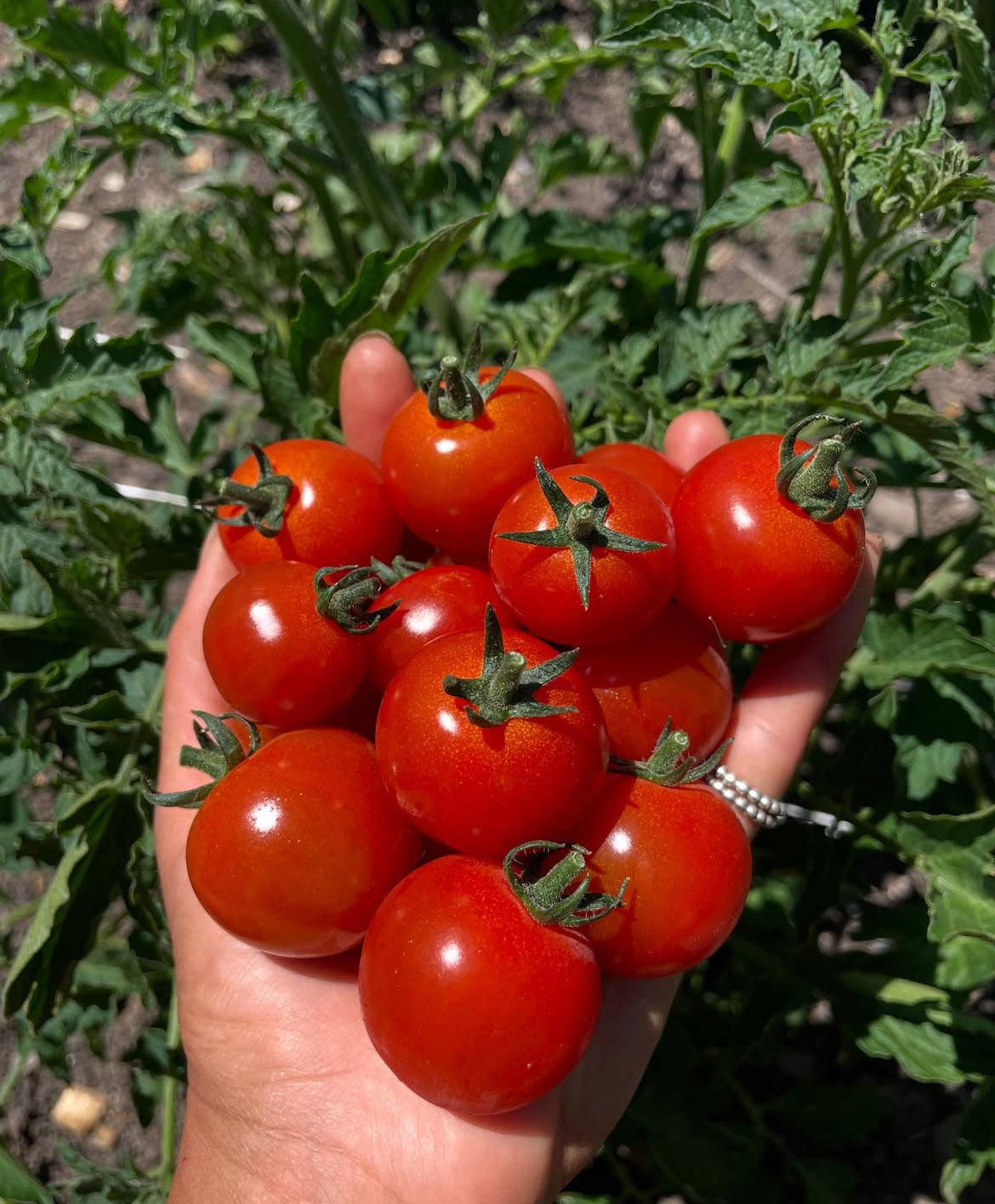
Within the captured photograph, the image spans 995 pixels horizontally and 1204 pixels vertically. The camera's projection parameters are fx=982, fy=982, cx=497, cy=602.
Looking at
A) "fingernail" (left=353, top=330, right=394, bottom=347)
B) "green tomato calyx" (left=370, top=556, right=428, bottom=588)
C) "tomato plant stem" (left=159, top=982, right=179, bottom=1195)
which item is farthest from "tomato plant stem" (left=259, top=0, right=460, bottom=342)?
"tomato plant stem" (left=159, top=982, right=179, bottom=1195)

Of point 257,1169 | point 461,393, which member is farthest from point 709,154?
point 257,1169

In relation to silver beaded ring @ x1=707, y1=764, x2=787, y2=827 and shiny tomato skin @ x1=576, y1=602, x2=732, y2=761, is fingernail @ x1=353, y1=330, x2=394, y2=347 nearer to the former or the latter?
shiny tomato skin @ x1=576, y1=602, x2=732, y2=761

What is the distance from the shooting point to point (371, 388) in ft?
5.20

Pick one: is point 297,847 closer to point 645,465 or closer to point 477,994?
point 477,994

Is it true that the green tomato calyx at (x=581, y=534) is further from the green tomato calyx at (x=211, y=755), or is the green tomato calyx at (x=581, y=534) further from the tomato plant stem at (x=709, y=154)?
the tomato plant stem at (x=709, y=154)

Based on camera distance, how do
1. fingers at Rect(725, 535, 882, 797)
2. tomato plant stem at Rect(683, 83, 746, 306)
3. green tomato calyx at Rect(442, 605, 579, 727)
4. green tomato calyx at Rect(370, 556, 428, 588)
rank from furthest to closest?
1. tomato plant stem at Rect(683, 83, 746, 306)
2. fingers at Rect(725, 535, 882, 797)
3. green tomato calyx at Rect(370, 556, 428, 588)
4. green tomato calyx at Rect(442, 605, 579, 727)

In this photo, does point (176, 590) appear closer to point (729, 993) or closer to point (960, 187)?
point (729, 993)

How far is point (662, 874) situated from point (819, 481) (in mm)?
491

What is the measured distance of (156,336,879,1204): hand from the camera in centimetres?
117

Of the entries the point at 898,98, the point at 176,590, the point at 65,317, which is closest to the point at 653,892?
the point at 176,590

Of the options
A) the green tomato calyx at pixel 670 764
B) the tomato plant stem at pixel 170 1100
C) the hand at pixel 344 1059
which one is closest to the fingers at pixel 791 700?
the hand at pixel 344 1059

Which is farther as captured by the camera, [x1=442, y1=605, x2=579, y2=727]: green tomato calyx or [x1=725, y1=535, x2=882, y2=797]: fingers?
[x1=725, y1=535, x2=882, y2=797]: fingers

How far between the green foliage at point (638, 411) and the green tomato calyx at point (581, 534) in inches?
18.4

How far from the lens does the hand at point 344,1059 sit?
3.85 feet
